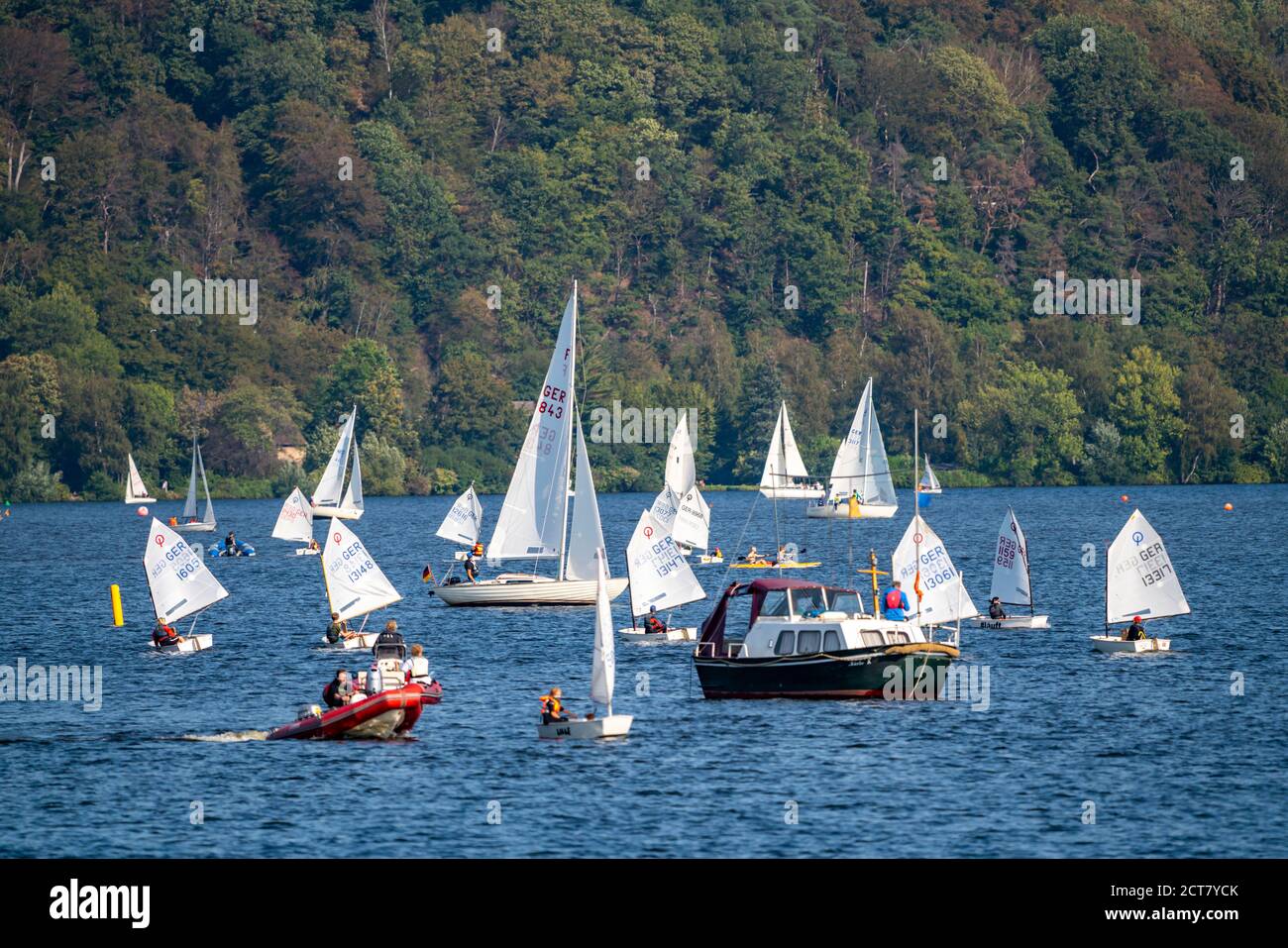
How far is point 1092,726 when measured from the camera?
A: 64625 mm

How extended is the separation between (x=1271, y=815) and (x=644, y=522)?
33.3m

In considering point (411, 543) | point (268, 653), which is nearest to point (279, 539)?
point (411, 543)

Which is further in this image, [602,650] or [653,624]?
[653,624]

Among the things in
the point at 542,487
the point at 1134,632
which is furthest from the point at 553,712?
the point at 542,487

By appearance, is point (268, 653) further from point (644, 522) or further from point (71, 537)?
point (71, 537)

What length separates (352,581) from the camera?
83625mm

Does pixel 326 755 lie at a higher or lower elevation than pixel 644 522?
lower

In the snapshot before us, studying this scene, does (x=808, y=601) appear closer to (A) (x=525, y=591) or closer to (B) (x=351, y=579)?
(B) (x=351, y=579)

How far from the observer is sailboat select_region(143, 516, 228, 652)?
82.8 meters

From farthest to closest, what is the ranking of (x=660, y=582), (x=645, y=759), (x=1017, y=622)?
(x=1017, y=622)
(x=660, y=582)
(x=645, y=759)

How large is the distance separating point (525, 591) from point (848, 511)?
7655 cm

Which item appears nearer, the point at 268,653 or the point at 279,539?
the point at 268,653
